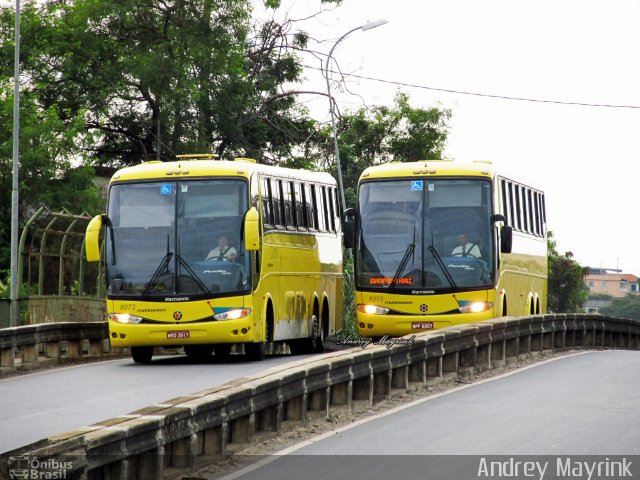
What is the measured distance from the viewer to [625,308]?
168000 mm

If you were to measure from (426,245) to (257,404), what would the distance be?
47.6 feet

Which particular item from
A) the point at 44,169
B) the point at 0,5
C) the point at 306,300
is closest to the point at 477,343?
the point at 306,300

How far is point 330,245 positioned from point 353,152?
31214mm

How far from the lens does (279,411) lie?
14047 mm

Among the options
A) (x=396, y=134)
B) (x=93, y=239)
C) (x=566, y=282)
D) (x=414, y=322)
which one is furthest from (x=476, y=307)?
(x=566, y=282)

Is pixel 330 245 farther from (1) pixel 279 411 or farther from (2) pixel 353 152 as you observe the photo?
(2) pixel 353 152

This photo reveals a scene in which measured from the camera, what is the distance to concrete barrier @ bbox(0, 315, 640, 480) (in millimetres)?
9836

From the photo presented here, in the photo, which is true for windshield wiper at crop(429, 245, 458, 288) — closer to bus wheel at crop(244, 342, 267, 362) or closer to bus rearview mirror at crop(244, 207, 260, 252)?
bus wheel at crop(244, 342, 267, 362)

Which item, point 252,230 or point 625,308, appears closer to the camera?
point 252,230

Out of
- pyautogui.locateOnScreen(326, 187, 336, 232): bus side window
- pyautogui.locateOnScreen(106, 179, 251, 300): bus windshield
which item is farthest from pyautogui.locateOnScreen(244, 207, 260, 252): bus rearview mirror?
pyautogui.locateOnScreen(326, 187, 336, 232): bus side window

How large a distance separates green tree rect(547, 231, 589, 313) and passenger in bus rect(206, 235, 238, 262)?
8573cm

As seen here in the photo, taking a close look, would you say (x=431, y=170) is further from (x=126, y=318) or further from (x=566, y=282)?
(x=566, y=282)

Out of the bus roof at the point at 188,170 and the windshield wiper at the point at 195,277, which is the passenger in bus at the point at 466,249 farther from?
the windshield wiper at the point at 195,277
